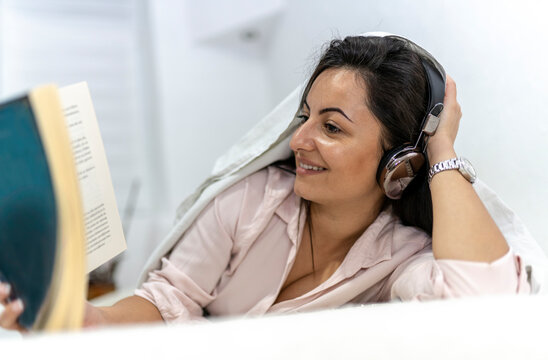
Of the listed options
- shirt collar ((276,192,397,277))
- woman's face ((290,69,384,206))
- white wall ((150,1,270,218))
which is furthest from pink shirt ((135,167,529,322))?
white wall ((150,1,270,218))

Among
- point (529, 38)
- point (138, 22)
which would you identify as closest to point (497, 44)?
point (529, 38)

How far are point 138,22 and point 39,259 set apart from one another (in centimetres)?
221

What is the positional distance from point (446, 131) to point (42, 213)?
694mm

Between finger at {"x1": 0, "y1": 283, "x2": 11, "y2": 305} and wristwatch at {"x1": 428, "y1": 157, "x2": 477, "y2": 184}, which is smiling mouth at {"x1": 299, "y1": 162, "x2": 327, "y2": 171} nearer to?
wristwatch at {"x1": 428, "y1": 157, "x2": 477, "y2": 184}

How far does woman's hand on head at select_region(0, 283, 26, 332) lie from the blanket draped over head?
18.1 inches

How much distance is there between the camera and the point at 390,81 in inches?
36.7

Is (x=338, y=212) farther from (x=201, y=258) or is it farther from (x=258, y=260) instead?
(x=201, y=258)

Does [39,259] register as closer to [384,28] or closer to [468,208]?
[468,208]

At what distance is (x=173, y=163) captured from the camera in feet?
7.48

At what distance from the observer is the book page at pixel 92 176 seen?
1.98ft

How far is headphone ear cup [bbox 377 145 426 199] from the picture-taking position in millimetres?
916

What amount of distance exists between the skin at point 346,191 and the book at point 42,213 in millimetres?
229

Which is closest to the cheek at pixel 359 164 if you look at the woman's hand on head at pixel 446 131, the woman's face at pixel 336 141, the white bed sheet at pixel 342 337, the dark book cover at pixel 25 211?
the woman's face at pixel 336 141

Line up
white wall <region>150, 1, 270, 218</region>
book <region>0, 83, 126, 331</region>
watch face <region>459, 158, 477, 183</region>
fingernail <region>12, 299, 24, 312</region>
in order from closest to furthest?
book <region>0, 83, 126, 331</region> < fingernail <region>12, 299, 24, 312</region> < watch face <region>459, 158, 477, 183</region> < white wall <region>150, 1, 270, 218</region>
